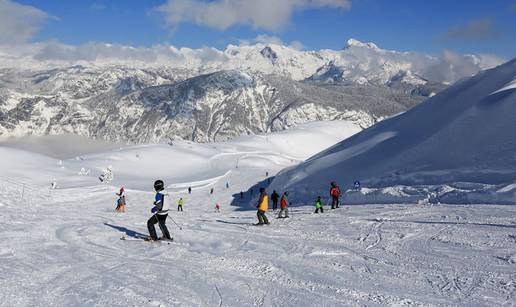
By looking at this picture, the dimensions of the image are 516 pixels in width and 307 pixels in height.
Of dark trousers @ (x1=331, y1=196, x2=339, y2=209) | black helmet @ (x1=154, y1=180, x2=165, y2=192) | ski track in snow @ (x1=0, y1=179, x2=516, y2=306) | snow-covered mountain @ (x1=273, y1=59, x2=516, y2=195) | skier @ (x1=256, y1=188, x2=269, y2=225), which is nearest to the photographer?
ski track in snow @ (x1=0, y1=179, x2=516, y2=306)

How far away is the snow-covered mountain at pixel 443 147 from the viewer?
26938mm

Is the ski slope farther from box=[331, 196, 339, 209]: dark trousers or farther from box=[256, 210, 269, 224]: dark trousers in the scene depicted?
box=[331, 196, 339, 209]: dark trousers

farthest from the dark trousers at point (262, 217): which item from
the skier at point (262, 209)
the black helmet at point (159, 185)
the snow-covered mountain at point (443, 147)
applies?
the snow-covered mountain at point (443, 147)

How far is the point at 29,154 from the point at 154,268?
80397mm

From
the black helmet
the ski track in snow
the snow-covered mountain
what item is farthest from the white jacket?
the snow-covered mountain

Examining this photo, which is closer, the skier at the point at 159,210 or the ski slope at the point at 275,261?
the ski slope at the point at 275,261

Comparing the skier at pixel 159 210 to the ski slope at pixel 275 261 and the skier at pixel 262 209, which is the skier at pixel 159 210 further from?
the skier at pixel 262 209

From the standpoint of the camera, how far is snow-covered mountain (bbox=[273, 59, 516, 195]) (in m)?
Answer: 26.9

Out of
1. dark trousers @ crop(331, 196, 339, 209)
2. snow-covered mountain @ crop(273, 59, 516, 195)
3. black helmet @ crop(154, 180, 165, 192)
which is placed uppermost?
snow-covered mountain @ crop(273, 59, 516, 195)

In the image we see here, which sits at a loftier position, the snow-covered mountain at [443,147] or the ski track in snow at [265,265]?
the snow-covered mountain at [443,147]

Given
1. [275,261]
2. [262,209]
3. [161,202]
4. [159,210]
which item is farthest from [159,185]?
[262,209]

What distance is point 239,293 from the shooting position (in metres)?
7.78

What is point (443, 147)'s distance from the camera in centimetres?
3108

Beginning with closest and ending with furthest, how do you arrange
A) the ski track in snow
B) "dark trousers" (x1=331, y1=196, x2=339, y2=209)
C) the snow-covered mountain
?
the ski track in snow, "dark trousers" (x1=331, y1=196, x2=339, y2=209), the snow-covered mountain
